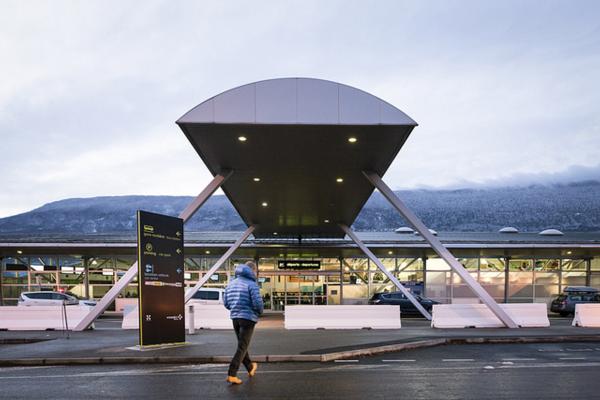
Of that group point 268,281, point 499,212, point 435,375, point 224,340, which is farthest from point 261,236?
point 499,212

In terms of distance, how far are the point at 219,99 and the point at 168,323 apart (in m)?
5.77

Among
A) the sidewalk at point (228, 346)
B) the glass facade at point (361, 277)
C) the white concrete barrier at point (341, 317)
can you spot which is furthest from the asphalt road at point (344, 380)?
the glass facade at point (361, 277)

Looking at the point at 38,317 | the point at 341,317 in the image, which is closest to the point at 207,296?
the point at 38,317

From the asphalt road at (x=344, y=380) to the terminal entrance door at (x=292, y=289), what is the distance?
24.0 metres

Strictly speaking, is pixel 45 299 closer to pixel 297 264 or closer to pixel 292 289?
pixel 292 289

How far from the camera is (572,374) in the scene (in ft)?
30.4

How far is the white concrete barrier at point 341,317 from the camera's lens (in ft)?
60.2

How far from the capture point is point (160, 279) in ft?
41.0

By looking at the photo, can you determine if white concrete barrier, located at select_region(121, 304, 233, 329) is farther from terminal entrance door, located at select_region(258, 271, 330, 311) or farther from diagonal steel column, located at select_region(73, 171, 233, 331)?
terminal entrance door, located at select_region(258, 271, 330, 311)

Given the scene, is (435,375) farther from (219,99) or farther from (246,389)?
(219,99)

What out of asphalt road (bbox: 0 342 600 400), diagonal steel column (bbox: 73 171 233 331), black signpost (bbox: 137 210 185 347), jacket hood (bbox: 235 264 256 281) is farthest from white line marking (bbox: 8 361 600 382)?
diagonal steel column (bbox: 73 171 233 331)

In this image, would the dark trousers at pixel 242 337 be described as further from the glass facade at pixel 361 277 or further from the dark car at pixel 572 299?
the dark car at pixel 572 299

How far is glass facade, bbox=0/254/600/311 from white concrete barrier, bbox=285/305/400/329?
53.7ft

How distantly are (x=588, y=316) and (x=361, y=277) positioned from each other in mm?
17184
